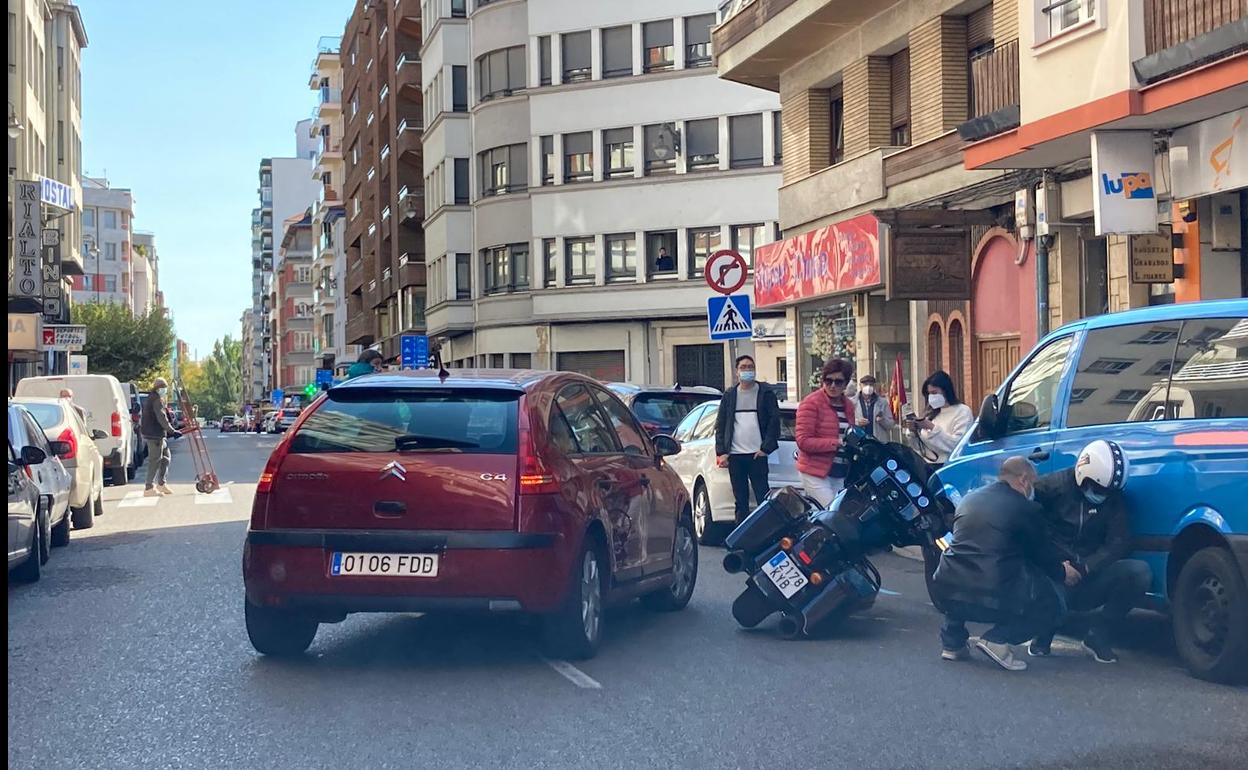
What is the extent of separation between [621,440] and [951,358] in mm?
14881

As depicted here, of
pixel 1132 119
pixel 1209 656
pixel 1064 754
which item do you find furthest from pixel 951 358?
pixel 1064 754

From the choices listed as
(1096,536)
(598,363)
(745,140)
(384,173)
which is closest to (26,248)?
(598,363)

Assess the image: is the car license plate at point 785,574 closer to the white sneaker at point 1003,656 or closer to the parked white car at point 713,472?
the white sneaker at point 1003,656

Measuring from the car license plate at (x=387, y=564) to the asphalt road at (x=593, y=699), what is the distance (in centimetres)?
54

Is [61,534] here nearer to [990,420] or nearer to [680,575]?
[680,575]

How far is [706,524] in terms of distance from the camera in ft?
53.4

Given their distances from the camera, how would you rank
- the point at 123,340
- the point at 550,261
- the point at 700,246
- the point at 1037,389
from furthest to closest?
the point at 123,340 → the point at 550,261 → the point at 700,246 → the point at 1037,389

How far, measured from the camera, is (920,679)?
8445 mm

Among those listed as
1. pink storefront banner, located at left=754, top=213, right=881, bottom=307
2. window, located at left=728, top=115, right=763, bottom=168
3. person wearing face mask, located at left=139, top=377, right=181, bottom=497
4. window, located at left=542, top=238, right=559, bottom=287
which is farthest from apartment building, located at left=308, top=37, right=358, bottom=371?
person wearing face mask, located at left=139, top=377, right=181, bottom=497

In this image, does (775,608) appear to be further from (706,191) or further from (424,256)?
(424,256)

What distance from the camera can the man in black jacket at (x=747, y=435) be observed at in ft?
50.1

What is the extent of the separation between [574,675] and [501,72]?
45.1m

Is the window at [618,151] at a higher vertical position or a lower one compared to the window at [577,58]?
lower

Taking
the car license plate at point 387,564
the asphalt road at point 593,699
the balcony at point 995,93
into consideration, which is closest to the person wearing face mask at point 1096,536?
the asphalt road at point 593,699
